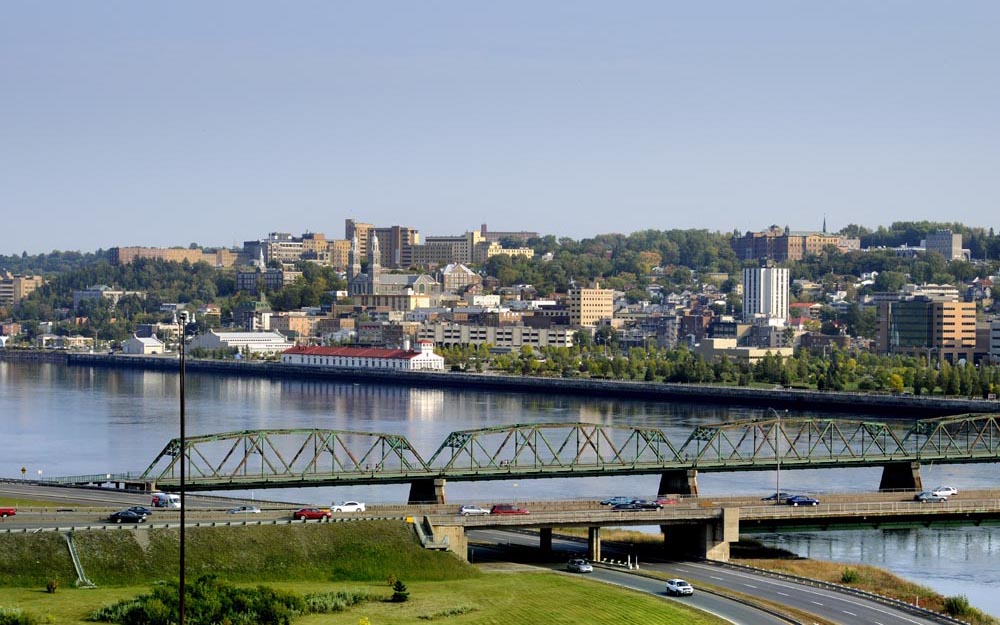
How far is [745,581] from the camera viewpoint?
39719 mm

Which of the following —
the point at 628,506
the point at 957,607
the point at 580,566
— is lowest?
the point at 957,607

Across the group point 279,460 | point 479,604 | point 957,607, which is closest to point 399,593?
point 479,604

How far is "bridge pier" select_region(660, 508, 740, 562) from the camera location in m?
43.8

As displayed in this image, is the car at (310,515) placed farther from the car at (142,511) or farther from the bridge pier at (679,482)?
the bridge pier at (679,482)

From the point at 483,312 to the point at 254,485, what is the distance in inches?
5603

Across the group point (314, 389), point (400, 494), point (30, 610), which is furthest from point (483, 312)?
point (30, 610)

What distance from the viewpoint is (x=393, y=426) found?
90938mm

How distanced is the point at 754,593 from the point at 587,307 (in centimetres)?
15554

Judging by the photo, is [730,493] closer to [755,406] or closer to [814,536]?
[814,536]

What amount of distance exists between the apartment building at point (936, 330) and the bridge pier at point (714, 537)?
340 feet

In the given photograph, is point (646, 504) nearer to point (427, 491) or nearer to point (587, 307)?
point (427, 491)

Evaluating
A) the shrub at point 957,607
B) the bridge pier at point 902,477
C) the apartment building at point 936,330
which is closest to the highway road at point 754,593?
the shrub at point 957,607

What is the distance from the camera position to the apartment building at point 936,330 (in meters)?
146

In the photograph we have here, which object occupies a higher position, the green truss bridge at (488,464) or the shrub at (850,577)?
the green truss bridge at (488,464)
